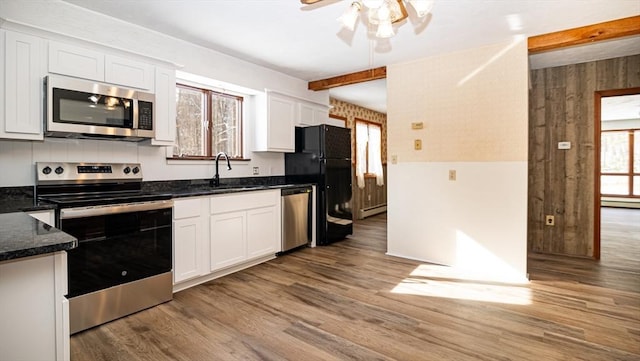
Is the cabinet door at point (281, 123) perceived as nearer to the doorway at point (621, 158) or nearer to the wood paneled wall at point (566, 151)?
the wood paneled wall at point (566, 151)

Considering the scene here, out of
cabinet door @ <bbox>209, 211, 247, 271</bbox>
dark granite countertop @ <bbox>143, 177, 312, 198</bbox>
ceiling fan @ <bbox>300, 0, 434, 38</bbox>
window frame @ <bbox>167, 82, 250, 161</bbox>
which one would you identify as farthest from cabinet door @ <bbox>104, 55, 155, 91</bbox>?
ceiling fan @ <bbox>300, 0, 434, 38</bbox>

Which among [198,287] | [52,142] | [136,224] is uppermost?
[52,142]

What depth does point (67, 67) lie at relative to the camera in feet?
7.80

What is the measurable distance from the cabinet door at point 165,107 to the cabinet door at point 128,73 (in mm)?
81

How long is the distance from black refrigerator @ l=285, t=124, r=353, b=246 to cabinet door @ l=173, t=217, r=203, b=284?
6.20 ft

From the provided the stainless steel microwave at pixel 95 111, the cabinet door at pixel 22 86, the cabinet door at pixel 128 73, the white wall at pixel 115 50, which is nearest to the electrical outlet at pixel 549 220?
the white wall at pixel 115 50

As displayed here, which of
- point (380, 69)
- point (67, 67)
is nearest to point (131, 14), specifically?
point (67, 67)

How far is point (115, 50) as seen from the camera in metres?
2.67

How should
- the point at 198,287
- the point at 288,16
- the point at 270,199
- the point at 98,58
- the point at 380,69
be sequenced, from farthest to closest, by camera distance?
the point at 380,69 < the point at 270,199 < the point at 198,287 < the point at 288,16 < the point at 98,58

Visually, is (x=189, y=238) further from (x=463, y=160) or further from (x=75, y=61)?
(x=463, y=160)

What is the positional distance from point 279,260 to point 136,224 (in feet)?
5.81

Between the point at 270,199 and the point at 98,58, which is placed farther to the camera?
the point at 270,199

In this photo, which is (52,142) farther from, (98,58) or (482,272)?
(482,272)

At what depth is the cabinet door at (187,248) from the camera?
2758mm
